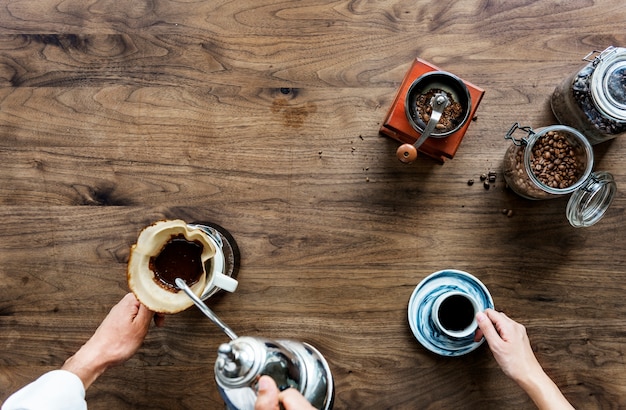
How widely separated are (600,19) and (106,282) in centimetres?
126

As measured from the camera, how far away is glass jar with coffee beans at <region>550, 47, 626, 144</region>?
0.97 meters

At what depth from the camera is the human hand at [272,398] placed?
0.72 metres

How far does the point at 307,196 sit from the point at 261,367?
0.45m

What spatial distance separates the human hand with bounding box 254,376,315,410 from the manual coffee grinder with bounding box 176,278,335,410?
2 cm

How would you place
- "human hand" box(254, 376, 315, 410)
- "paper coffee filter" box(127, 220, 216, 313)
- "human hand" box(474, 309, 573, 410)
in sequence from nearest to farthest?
"human hand" box(254, 376, 315, 410) → "paper coffee filter" box(127, 220, 216, 313) → "human hand" box(474, 309, 573, 410)

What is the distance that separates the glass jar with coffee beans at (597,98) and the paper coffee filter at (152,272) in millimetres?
811

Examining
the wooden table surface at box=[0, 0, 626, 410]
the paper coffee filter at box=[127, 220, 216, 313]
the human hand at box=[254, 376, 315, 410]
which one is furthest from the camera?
the wooden table surface at box=[0, 0, 626, 410]

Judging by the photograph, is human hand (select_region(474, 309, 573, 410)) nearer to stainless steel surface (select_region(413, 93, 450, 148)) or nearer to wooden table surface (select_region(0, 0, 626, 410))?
wooden table surface (select_region(0, 0, 626, 410))

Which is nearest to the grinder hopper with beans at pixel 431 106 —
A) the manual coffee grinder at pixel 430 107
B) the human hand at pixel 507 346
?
the manual coffee grinder at pixel 430 107

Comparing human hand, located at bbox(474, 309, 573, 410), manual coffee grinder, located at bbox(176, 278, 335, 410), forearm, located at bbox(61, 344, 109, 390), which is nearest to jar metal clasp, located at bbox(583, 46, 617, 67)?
A: human hand, located at bbox(474, 309, 573, 410)

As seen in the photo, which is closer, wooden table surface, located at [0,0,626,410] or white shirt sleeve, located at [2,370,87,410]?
white shirt sleeve, located at [2,370,87,410]

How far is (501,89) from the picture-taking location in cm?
109

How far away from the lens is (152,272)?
91 centimetres

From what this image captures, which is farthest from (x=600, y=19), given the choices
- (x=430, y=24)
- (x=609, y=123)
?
(x=430, y=24)
